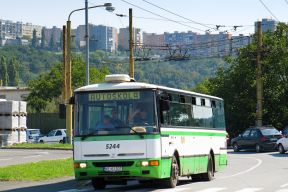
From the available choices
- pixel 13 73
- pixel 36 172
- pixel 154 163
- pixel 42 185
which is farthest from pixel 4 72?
pixel 154 163

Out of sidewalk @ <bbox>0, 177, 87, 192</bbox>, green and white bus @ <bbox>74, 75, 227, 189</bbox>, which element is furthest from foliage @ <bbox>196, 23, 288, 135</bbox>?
green and white bus @ <bbox>74, 75, 227, 189</bbox>

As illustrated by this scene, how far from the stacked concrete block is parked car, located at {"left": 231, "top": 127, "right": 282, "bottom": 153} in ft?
53.7

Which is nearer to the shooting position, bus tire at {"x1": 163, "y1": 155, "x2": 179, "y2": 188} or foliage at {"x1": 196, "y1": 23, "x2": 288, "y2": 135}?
bus tire at {"x1": 163, "y1": 155, "x2": 179, "y2": 188}

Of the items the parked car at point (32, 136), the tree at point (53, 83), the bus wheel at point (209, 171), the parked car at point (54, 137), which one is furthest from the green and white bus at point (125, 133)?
the tree at point (53, 83)

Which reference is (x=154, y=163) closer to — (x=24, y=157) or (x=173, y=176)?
(x=173, y=176)

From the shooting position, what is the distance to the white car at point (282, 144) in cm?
4085

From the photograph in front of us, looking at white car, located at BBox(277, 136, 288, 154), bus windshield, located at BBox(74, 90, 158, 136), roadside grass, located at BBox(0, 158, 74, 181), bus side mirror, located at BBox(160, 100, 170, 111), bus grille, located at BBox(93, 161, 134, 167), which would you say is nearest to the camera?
bus grille, located at BBox(93, 161, 134, 167)

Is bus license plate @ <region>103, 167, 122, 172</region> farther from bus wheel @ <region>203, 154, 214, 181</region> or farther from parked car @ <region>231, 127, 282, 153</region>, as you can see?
parked car @ <region>231, 127, 282, 153</region>

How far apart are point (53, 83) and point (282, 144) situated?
63.5 metres

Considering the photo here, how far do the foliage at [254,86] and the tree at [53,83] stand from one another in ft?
125

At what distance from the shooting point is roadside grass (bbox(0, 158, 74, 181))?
72.2 ft

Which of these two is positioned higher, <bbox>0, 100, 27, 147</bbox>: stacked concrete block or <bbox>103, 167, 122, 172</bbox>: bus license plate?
<bbox>0, 100, 27, 147</bbox>: stacked concrete block

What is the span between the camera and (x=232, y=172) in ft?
87.9

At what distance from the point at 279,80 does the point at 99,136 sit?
46975mm
